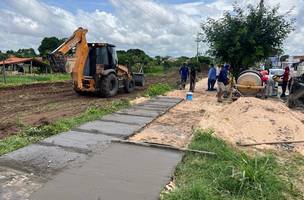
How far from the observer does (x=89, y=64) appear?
16.9 m

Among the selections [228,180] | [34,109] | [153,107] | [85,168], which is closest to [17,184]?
[85,168]

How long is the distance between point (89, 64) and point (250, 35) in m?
9.02

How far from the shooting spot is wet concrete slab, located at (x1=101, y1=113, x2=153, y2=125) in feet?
34.4

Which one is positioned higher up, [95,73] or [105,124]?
[95,73]

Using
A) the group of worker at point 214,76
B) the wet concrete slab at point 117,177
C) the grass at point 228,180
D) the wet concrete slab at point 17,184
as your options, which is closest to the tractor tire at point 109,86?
the group of worker at point 214,76

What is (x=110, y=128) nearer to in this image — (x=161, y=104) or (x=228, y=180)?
(x=228, y=180)

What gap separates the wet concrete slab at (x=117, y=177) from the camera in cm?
514

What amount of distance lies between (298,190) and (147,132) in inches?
165

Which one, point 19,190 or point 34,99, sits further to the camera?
point 34,99

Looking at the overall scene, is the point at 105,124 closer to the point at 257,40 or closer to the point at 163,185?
the point at 163,185

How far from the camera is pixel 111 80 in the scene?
1744 cm

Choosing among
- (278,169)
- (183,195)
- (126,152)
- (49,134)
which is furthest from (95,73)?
(183,195)

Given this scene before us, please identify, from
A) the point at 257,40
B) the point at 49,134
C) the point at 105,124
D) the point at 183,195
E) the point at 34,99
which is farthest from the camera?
the point at 257,40

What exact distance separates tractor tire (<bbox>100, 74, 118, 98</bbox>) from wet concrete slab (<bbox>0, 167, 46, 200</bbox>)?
10911mm
